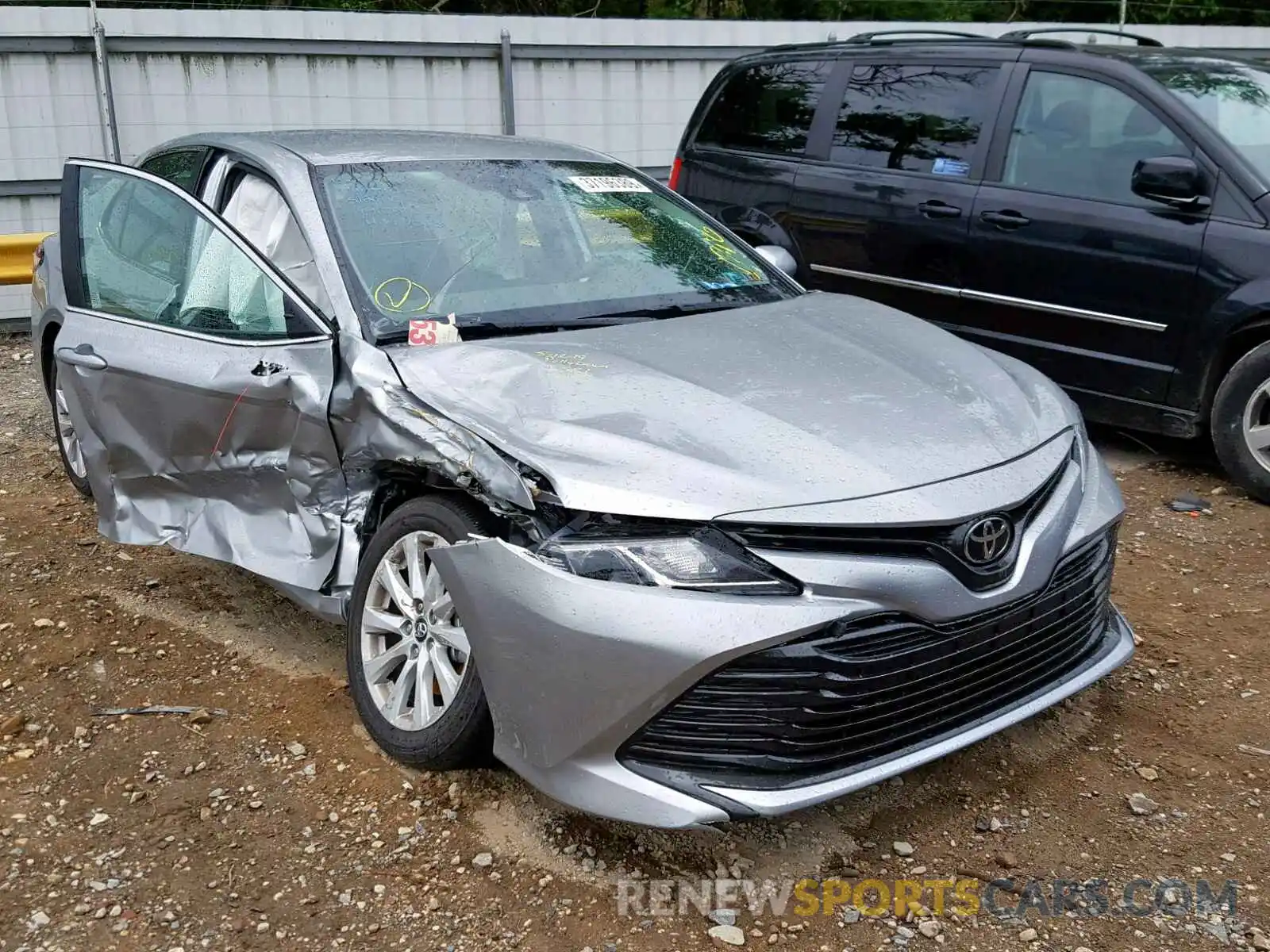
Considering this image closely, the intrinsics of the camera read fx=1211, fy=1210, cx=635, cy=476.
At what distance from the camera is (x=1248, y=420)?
5027 mm

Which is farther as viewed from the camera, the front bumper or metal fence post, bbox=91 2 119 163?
metal fence post, bbox=91 2 119 163

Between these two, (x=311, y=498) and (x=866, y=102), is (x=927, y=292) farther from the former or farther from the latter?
(x=311, y=498)

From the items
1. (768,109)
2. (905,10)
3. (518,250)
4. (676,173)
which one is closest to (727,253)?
(518,250)

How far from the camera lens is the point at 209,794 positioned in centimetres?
311

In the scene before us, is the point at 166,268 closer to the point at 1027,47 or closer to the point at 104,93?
the point at 1027,47

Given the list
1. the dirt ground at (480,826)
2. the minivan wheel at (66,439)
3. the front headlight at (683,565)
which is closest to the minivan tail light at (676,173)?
the minivan wheel at (66,439)

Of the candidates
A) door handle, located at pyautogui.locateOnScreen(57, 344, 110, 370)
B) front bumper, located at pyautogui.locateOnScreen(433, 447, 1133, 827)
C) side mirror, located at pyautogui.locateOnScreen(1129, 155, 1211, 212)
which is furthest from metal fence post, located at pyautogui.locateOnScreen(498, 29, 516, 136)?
front bumper, located at pyautogui.locateOnScreen(433, 447, 1133, 827)

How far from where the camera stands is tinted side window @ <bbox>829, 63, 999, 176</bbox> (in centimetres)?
597

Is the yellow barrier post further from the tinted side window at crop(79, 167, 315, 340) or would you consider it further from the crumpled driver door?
the tinted side window at crop(79, 167, 315, 340)

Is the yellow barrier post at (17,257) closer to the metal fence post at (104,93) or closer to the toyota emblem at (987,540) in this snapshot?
the metal fence post at (104,93)

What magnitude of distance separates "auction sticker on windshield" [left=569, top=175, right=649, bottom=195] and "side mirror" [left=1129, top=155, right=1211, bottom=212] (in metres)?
2.26

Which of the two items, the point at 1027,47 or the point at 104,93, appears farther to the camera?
the point at 104,93

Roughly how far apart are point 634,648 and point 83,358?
2577mm

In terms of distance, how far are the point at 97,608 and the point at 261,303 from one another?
1441 millimetres
